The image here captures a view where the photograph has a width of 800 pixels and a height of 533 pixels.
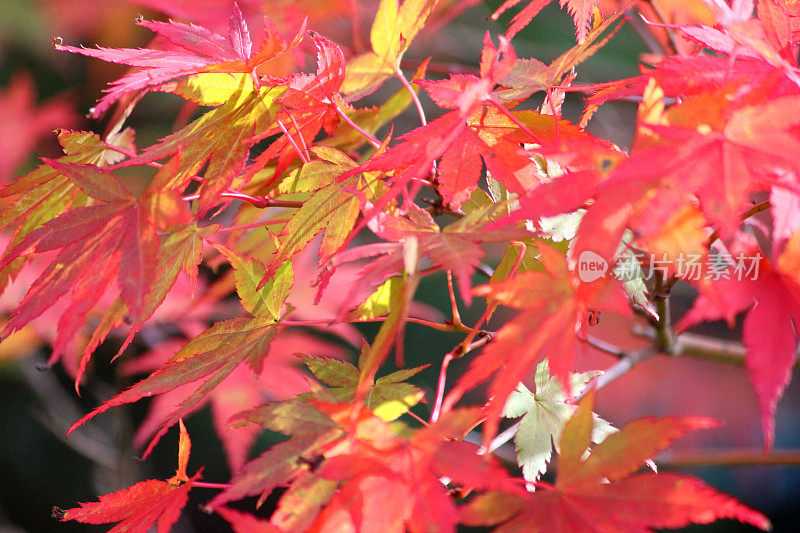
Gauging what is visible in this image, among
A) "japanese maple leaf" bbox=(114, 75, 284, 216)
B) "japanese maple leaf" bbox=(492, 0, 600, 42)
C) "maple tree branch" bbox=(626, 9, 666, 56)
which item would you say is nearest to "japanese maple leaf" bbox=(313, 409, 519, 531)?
"japanese maple leaf" bbox=(114, 75, 284, 216)

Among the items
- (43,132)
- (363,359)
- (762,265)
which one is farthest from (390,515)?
(43,132)

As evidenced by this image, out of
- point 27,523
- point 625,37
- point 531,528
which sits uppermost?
point 531,528

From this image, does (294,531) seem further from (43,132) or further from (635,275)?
(43,132)

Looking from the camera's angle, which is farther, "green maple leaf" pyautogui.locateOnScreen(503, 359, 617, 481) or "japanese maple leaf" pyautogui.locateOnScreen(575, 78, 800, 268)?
"green maple leaf" pyautogui.locateOnScreen(503, 359, 617, 481)

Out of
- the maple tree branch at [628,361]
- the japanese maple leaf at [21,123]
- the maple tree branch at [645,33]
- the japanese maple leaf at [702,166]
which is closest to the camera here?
the japanese maple leaf at [702,166]

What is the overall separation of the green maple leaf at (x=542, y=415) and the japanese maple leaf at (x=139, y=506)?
10.4 inches

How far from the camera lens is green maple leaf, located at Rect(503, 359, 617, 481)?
1.69ft

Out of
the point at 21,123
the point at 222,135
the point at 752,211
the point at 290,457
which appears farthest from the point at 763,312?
the point at 21,123

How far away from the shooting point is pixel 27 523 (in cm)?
188

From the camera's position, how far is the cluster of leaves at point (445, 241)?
1.18 ft

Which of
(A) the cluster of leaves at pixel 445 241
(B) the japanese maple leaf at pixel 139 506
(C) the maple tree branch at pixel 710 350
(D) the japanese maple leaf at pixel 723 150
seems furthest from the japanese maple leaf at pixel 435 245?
(C) the maple tree branch at pixel 710 350

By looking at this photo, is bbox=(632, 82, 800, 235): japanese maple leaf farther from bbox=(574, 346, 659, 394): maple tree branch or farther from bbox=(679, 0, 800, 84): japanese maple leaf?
bbox=(574, 346, 659, 394): maple tree branch

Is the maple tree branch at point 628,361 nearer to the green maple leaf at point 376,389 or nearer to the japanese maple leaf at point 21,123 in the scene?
the green maple leaf at point 376,389

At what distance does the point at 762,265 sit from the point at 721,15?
0.16m
